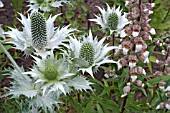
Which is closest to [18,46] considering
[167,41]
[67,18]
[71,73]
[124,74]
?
[71,73]

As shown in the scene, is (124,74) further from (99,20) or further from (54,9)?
(54,9)

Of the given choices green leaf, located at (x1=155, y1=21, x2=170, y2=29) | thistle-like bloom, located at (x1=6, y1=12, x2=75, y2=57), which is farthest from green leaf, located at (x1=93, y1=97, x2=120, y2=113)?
green leaf, located at (x1=155, y1=21, x2=170, y2=29)

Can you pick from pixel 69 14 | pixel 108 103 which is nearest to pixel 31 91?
pixel 108 103

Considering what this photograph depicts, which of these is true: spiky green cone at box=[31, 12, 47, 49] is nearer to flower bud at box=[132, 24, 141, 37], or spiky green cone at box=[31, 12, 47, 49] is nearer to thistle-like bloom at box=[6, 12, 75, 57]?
thistle-like bloom at box=[6, 12, 75, 57]

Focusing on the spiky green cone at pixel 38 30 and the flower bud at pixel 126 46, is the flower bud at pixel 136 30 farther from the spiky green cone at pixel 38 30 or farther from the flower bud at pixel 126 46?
the spiky green cone at pixel 38 30

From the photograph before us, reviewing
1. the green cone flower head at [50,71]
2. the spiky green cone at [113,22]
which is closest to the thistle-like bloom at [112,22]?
the spiky green cone at [113,22]

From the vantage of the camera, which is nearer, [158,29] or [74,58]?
[74,58]
